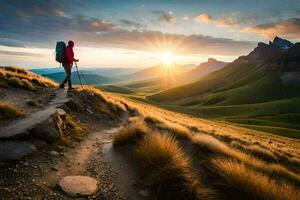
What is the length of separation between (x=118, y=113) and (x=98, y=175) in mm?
17203

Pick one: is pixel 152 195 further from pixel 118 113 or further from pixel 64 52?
pixel 118 113

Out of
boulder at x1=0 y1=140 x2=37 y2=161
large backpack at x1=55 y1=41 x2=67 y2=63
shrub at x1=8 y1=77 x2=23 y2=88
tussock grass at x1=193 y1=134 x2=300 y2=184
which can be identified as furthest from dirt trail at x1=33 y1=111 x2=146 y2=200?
shrub at x1=8 y1=77 x2=23 y2=88

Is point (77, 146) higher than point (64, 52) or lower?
lower

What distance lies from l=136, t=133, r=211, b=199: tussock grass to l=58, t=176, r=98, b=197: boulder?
1.82 metres

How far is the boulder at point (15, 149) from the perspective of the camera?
880 centimetres

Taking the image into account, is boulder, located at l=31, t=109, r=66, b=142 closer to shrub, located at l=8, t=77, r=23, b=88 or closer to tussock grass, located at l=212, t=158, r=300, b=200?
tussock grass, located at l=212, t=158, r=300, b=200

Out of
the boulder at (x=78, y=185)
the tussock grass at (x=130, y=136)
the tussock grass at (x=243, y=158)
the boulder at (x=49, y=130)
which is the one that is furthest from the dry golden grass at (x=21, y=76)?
the boulder at (x=78, y=185)

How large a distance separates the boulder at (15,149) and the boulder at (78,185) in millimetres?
1784

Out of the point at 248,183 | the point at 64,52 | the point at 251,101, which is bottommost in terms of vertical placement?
the point at 251,101

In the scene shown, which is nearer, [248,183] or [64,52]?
[248,183]

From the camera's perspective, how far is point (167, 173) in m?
8.74

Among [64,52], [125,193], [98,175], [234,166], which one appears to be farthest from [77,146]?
[64,52]

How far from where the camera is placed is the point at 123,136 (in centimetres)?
1290

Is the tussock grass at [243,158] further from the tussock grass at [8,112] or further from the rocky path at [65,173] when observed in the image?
the tussock grass at [8,112]
